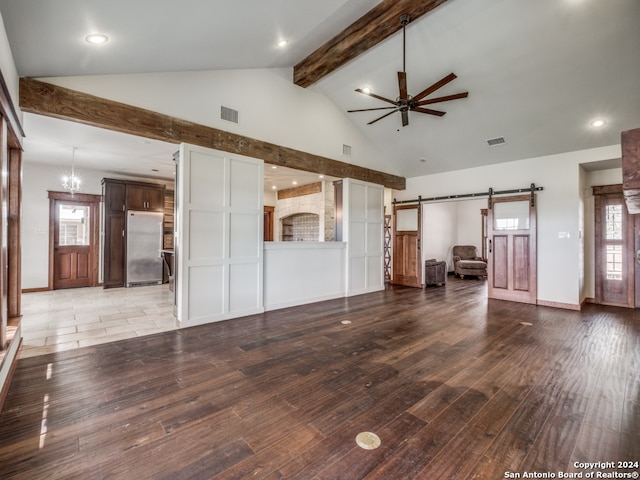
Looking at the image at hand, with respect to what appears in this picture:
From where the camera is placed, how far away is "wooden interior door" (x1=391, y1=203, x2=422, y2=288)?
760 cm

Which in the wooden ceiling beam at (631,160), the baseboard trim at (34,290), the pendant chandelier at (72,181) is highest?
the pendant chandelier at (72,181)

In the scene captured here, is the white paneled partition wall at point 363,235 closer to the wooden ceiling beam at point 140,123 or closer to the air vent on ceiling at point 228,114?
the wooden ceiling beam at point 140,123

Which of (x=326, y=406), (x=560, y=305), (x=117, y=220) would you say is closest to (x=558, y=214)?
(x=560, y=305)

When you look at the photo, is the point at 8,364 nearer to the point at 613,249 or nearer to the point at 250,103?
the point at 250,103

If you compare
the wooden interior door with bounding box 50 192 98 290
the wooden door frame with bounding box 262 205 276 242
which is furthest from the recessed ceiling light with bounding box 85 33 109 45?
the wooden door frame with bounding box 262 205 276 242

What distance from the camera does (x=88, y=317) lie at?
4.51 m

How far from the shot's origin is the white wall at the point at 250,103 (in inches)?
144

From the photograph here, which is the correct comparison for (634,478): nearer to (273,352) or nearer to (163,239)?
(273,352)

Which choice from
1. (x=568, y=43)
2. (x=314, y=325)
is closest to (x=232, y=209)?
(x=314, y=325)

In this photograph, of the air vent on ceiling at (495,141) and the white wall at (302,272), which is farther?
the air vent on ceiling at (495,141)

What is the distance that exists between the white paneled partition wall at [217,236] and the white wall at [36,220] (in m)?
4.59

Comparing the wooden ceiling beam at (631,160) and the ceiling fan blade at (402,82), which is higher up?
the ceiling fan blade at (402,82)

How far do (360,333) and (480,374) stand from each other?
4.92ft

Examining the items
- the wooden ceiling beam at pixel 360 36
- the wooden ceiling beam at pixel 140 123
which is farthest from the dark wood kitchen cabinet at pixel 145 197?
the wooden ceiling beam at pixel 360 36
